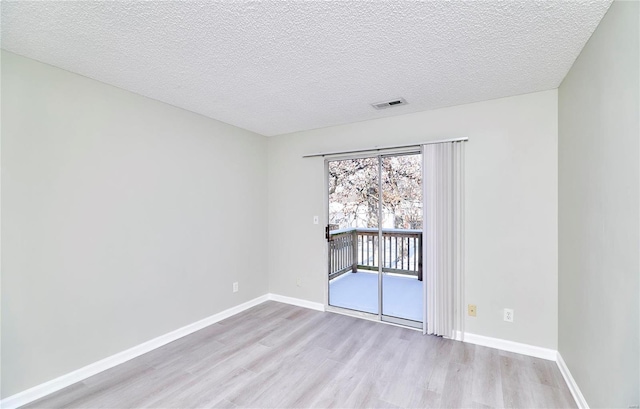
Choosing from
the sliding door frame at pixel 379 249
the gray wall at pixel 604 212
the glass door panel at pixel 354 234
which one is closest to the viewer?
the gray wall at pixel 604 212

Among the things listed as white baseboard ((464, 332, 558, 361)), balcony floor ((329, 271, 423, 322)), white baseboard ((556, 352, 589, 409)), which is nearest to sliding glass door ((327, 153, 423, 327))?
balcony floor ((329, 271, 423, 322))

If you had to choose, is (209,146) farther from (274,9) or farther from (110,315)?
(274,9)

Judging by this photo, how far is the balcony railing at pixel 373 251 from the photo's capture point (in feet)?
10.8

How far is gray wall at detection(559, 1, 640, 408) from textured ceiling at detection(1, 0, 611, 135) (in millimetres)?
266

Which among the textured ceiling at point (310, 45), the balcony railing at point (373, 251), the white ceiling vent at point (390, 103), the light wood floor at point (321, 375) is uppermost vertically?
the textured ceiling at point (310, 45)

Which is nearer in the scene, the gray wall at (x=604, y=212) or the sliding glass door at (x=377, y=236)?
the gray wall at (x=604, y=212)

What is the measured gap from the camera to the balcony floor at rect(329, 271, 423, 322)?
3.34m

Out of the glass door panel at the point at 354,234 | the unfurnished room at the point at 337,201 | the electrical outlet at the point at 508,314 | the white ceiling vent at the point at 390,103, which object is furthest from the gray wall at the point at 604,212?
the glass door panel at the point at 354,234

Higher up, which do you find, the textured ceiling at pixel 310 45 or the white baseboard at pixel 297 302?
the textured ceiling at pixel 310 45

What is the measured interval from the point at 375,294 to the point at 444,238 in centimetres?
117

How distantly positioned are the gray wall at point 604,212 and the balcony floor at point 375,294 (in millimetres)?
1399

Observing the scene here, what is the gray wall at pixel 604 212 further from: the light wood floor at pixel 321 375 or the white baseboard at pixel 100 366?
the white baseboard at pixel 100 366

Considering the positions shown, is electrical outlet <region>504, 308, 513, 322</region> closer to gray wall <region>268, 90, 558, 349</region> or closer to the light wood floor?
gray wall <region>268, 90, 558, 349</region>

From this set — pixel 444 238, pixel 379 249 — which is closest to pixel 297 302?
pixel 379 249
